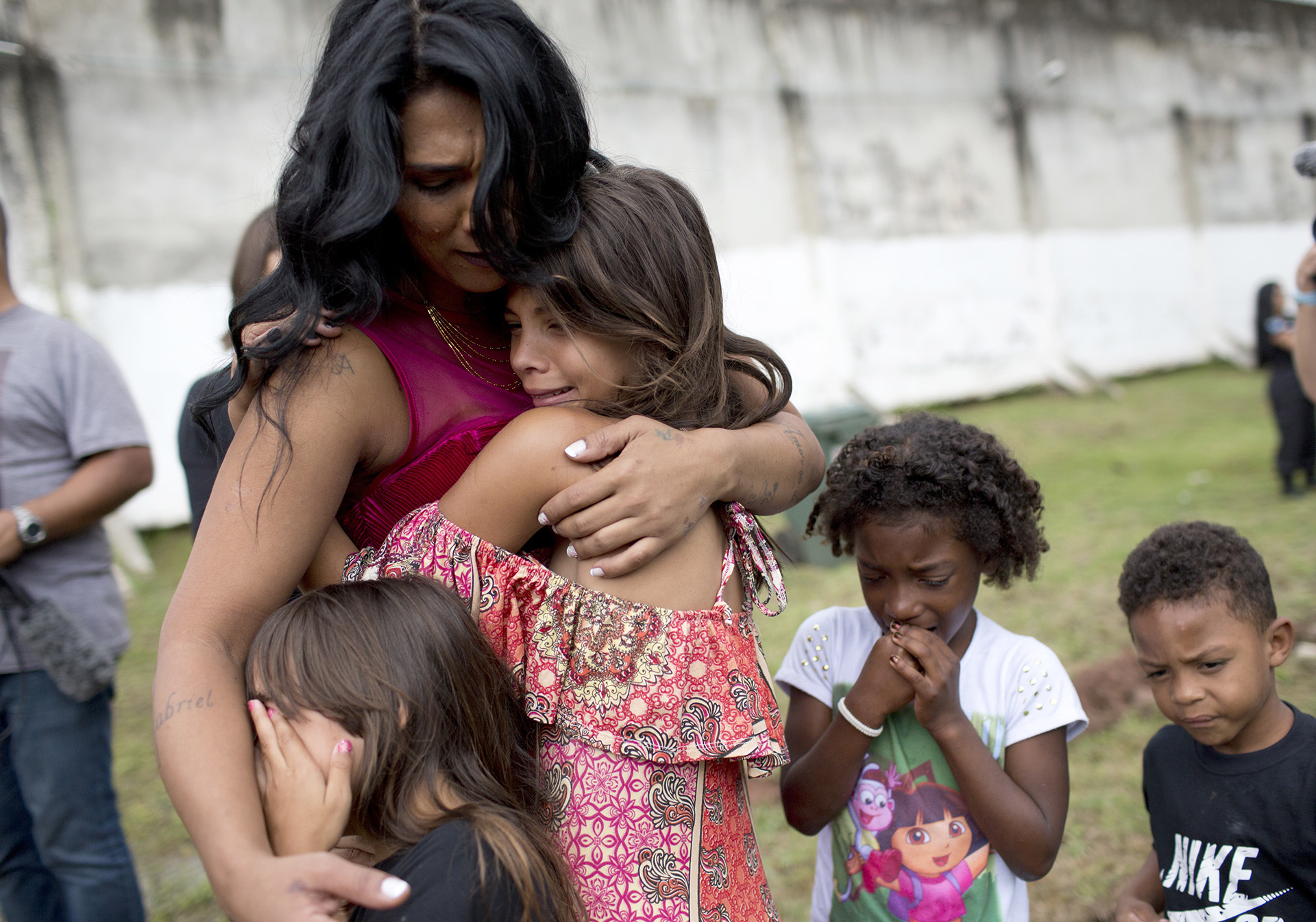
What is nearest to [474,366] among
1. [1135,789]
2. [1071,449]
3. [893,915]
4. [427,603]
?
[427,603]

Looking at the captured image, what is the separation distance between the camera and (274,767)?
1321 mm

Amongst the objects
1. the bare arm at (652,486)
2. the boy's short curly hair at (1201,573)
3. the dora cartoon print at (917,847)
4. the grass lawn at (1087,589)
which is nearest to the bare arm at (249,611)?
the bare arm at (652,486)

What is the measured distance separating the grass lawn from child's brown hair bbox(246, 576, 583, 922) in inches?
82.1

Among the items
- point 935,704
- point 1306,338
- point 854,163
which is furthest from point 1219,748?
point 854,163

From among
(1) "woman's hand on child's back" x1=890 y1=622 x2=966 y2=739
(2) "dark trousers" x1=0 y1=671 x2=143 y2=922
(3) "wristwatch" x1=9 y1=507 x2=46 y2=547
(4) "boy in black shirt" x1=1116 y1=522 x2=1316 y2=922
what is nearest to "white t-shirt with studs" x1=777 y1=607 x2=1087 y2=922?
(1) "woman's hand on child's back" x1=890 y1=622 x2=966 y2=739

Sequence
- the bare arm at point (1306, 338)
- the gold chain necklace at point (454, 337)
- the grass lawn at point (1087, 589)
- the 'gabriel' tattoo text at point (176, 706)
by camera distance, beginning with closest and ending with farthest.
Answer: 1. the 'gabriel' tattoo text at point (176, 706)
2. the gold chain necklace at point (454, 337)
3. the bare arm at point (1306, 338)
4. the grass lawn at point (1087, 589)

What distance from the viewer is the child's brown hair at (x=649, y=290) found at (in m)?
1.62

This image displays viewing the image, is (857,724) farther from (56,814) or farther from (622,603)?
(56,814)

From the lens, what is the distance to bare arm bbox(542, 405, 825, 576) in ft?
4.72

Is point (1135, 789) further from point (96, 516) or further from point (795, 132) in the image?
point (795, 132)

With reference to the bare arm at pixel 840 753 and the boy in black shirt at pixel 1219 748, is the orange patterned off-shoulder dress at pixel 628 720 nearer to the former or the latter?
the bare arm at pixel 840 753

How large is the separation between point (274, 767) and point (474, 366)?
724 mm

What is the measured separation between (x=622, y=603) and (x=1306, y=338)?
221cm

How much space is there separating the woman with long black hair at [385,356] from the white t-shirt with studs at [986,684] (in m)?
0.62
